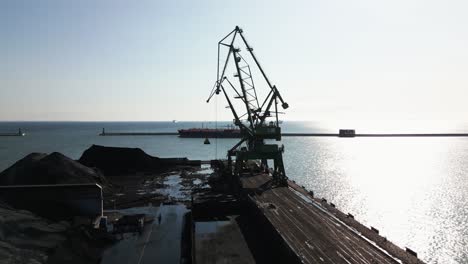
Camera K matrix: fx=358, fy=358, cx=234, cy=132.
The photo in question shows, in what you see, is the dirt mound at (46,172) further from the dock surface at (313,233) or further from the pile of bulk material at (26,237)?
the dock surface at (313,233)

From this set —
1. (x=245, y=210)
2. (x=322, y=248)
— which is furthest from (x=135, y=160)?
(x=322, y=248)

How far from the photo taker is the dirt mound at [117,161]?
81625 mm

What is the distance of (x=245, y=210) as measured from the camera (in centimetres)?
4341

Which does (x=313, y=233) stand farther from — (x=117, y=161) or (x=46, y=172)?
(x=117, y=161)

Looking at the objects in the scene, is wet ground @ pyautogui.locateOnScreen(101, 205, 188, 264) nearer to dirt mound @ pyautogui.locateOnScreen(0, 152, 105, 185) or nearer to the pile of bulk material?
the pile of bulk material

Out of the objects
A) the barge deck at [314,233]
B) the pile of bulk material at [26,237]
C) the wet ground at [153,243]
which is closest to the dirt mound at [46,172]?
the wet ground at [153,243]

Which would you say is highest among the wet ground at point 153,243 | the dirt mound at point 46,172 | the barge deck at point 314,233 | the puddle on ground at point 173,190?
the dirt mound at point 46,172

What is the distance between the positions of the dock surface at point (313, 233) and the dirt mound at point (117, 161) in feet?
146

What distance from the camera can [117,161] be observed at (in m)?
83.4

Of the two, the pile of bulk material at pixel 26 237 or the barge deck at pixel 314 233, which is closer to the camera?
the pile of bulk material at pixel 26 237

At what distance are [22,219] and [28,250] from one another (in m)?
5.77

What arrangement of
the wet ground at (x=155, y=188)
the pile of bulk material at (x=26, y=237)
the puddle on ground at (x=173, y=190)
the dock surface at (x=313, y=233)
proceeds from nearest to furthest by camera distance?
1. the pile of bulk material at (x=26, y=237)
2. the dock surface at (x=313, y=233)
3. the wet ground at (x=155, y=188)
4. the puddle on ground at (x=173, y=190)

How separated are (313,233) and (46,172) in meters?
39.3

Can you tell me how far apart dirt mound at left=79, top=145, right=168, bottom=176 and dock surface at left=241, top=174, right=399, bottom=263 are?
44.6m
